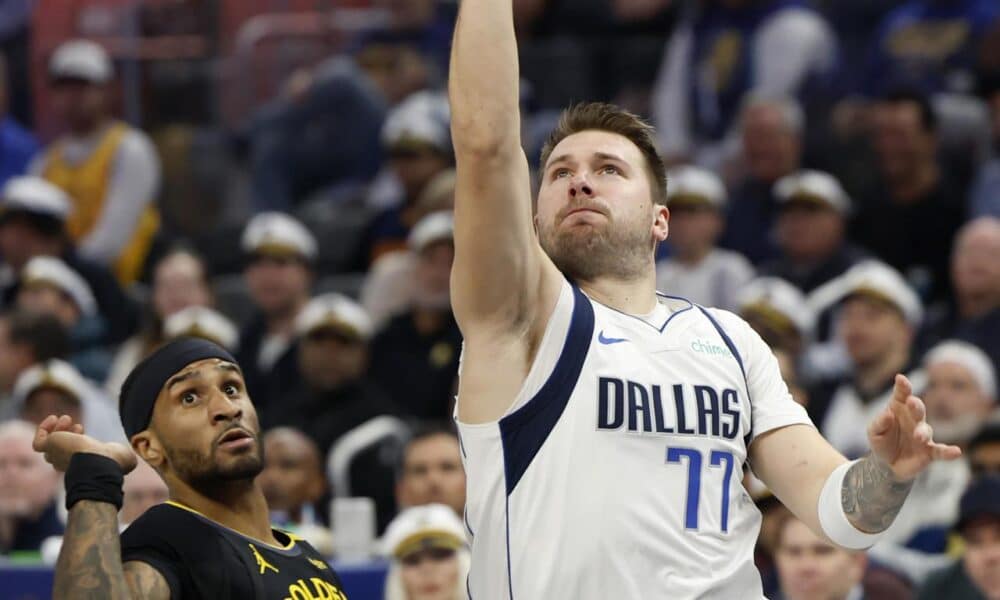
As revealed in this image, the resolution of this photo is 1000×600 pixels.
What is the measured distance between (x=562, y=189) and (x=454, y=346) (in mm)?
5419

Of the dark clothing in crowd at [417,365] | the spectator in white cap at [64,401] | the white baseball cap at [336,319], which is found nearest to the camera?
the spectator in white cap at [64,401]

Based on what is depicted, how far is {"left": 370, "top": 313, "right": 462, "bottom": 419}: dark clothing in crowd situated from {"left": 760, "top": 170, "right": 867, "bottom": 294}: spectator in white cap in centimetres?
187

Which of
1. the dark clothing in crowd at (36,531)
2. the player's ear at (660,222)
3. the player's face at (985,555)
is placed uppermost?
the player's ear at (660,222)

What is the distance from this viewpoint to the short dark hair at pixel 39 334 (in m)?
10.5

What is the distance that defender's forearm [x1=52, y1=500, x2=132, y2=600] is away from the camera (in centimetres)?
456

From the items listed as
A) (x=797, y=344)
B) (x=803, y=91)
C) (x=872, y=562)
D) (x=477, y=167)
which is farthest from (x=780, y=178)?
(x=477, y=167)

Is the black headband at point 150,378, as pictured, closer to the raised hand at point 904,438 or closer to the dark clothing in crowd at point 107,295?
the raised hand at point 904,438

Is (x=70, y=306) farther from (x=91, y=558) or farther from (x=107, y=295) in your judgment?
(x=91, y=558)

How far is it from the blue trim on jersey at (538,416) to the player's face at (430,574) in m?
3.19

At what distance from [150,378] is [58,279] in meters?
6.24

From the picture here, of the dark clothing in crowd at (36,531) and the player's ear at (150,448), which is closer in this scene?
the player's ear at (150,448)

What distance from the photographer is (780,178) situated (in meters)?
11.4

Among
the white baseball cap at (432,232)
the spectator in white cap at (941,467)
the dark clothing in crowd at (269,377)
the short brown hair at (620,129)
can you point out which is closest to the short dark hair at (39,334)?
the dark clothing in crowd at (269,377)

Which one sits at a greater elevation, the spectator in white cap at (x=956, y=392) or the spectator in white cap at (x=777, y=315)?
the spectator in white cap at (x=777, y=315)
